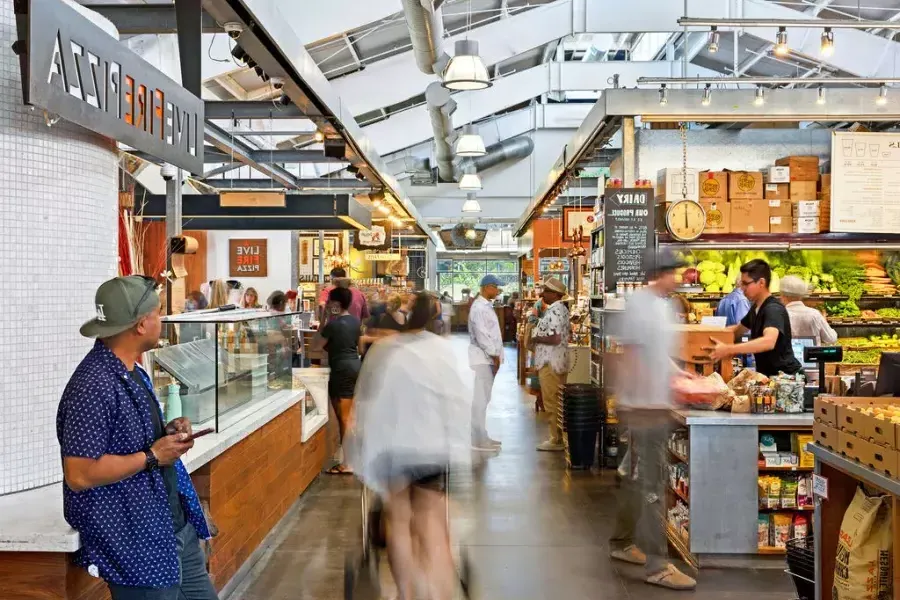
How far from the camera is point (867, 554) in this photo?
3.35 meters

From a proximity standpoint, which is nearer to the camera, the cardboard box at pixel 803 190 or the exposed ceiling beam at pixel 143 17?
the exposed ceiling beam at pixel 143 17

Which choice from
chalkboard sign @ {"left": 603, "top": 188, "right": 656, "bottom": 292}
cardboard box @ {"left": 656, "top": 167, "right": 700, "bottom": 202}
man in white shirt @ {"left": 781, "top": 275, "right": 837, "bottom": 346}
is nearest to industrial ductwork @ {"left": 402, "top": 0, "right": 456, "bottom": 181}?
chalkboard sign @ {"left": 603, "top": 188, "right": 656, "bottom": 292}

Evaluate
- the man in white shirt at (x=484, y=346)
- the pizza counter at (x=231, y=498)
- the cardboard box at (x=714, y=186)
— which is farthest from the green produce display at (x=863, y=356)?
the pizza counter at (x=231, y=498)

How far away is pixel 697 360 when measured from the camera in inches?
227

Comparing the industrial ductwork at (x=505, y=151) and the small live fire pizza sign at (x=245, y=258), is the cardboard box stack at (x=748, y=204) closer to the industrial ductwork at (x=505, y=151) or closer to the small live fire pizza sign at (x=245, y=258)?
the small live fire pizza sign at (x=245, y=258)

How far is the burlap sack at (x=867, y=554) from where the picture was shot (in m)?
3.31

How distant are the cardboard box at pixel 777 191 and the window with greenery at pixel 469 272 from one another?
3355 centimetres

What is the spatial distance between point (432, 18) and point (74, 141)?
5.60 m

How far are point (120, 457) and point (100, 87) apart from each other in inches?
54.4

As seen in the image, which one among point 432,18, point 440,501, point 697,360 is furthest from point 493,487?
point 432,18

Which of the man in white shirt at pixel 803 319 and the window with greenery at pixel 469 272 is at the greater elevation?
the window with greenery at pixel 469 272

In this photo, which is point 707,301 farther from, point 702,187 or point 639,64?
point 639,64

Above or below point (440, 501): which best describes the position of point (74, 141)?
above

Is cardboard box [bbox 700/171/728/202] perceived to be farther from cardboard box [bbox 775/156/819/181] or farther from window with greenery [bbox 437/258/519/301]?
window with greenery [bbox 437/258/519/301]
